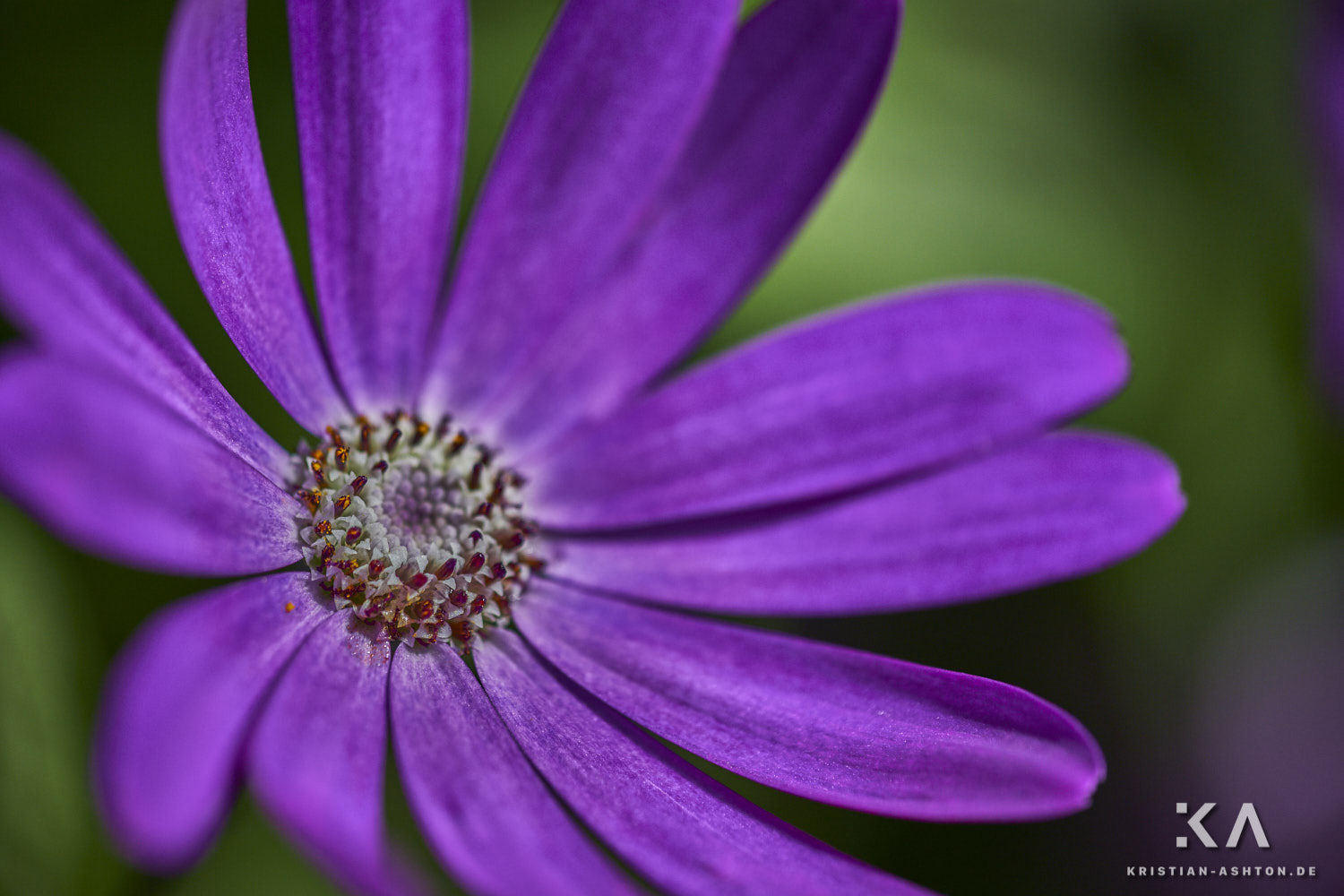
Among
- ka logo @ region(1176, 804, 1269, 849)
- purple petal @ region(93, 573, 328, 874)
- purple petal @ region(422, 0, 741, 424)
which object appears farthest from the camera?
ka logo @ region(1176, 804, 1269, 849)

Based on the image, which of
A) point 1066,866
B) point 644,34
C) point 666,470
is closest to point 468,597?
point 666,470

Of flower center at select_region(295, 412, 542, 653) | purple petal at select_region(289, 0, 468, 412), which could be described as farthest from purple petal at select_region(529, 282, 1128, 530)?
purple petal at select_region(289, 0, 468, 412)

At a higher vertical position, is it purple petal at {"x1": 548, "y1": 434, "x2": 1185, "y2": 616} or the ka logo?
purple petal at {"x1": 548, "y1": 434, "x2": 1185, "y2": 616}

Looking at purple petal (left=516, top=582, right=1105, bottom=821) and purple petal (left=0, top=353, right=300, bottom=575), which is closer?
purple petal (left=0, top=353, right=300, bottom=575)

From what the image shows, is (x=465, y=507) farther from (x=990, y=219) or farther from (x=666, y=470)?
(x=990, y=219)

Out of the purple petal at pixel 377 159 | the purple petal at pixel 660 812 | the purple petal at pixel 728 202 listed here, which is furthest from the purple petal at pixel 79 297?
the purple petal at pixel 728 202

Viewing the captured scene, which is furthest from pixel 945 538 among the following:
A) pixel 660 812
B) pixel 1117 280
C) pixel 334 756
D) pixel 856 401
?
pixel 1117 280

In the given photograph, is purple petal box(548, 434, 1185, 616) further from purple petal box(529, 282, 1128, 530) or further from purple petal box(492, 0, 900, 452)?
purple petal box(492, 0, 900, 452)

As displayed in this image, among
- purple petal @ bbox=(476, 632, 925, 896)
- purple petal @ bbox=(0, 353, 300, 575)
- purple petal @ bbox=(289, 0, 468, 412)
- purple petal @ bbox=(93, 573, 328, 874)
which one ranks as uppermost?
purple petal @ bbox=(289, 0, 468, 412)

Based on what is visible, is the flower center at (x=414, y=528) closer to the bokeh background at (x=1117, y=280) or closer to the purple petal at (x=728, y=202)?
the purple petal at (x=728, y=202)
